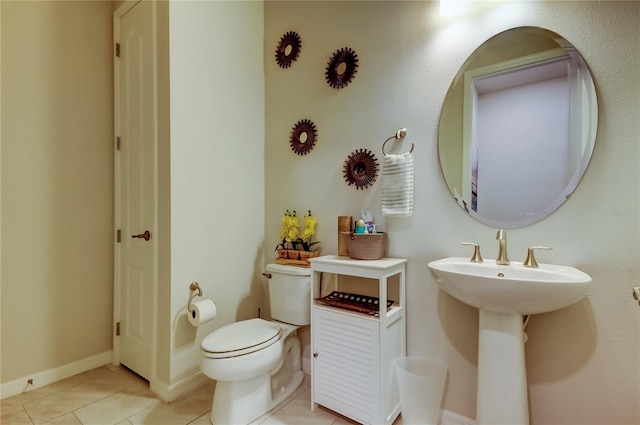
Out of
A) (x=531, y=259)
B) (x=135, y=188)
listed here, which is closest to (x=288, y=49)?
(x=135, y=188)

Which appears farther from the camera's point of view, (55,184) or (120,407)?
(55,184)

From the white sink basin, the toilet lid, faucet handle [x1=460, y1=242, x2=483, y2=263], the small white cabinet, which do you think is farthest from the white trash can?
the toilet lid

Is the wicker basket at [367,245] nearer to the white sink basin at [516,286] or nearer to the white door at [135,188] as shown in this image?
the white sink basin at [516,286]

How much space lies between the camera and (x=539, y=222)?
1347 mm

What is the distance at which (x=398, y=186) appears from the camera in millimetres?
1648

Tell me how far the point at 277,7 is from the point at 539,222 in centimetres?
226

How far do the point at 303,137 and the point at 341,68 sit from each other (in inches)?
19.9

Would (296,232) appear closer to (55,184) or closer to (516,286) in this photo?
(516,286)

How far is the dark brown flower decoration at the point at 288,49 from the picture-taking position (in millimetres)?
2158

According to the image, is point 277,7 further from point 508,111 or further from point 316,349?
point 316,349

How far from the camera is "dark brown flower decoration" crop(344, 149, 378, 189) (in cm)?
180

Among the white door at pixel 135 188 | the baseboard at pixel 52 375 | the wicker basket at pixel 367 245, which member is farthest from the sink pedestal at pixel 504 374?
the baseboard at pixel 52 375

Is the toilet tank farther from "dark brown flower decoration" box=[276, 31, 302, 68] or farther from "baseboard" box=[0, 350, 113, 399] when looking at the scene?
"dark brown flower decoration" box=[276, 31, 302, 68]

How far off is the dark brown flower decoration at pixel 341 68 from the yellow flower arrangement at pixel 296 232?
878mm
